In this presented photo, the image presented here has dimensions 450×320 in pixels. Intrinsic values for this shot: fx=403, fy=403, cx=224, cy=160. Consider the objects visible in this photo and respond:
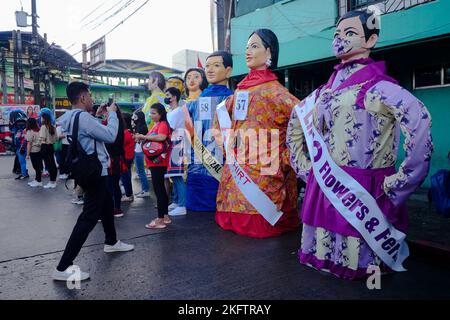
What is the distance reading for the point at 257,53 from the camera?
445 centimetres

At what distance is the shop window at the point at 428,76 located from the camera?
23.7 feet

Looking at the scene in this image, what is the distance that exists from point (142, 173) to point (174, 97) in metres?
2.05

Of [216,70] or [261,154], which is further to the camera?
[216,70]

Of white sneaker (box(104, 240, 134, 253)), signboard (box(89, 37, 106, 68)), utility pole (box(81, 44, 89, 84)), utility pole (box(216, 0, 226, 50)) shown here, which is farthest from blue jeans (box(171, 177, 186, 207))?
utility pole (box(81, 44, 89, 84))

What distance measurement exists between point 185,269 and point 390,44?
546 cm

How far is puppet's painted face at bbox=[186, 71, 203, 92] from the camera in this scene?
238 inches

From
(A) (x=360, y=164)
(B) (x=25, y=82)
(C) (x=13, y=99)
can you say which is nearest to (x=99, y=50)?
(B) (x=25, y=82)

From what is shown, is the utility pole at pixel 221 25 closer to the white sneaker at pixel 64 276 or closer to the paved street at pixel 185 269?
the paved street at pixel 185 269

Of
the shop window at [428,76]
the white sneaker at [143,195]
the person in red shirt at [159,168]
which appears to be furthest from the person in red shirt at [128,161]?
the shop window at [428,76]

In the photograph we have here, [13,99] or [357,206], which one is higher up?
[13,99]

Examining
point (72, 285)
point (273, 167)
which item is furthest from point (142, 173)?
point (72, 285)

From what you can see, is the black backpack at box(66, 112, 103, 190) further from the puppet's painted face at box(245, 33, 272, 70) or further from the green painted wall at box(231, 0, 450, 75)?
the green painted wall at box(231, 0, 450, 75)

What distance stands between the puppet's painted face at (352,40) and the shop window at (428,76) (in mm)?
4723

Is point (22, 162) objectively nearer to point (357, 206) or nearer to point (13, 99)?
point (357, 206)
